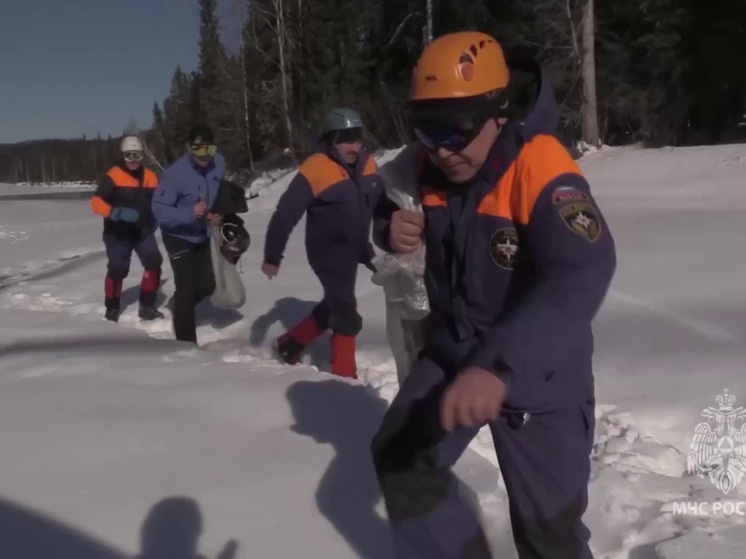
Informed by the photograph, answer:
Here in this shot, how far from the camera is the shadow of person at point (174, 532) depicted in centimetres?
278

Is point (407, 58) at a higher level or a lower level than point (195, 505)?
higher

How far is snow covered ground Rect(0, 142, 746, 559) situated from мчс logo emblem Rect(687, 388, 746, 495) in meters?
0.05

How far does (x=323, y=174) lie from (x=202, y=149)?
4.17 feet

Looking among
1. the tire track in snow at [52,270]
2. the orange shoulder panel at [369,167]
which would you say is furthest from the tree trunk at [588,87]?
the orange shoulder panel at [369,167]

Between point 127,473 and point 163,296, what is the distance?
4911 millimetres

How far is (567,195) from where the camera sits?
1916 millimetres

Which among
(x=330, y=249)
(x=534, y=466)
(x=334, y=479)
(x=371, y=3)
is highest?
(x=371, y=3)

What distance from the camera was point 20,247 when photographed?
13891 millimetres

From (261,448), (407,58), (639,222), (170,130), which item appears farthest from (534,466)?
(170,130)

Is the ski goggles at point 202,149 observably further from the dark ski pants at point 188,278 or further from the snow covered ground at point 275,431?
the snow covered ground at point 275,431

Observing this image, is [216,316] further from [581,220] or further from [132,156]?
[581,220]

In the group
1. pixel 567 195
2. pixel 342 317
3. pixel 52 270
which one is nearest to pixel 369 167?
pixel 342 317

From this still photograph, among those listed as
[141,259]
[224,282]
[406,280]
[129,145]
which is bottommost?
[224,282]

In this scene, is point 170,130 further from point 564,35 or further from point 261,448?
point 261,448
